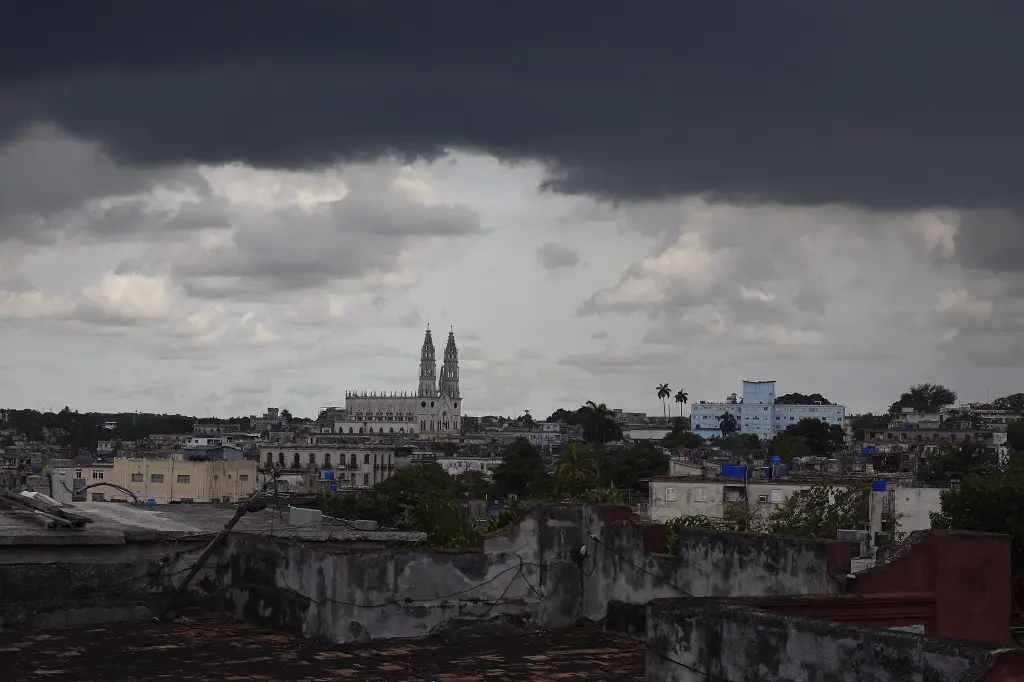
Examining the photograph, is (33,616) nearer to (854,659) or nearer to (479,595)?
(479,595)

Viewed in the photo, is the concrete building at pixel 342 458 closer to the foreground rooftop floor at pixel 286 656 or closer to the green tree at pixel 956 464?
the green tree at pixel 956 464

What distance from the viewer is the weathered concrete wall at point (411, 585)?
11388mm

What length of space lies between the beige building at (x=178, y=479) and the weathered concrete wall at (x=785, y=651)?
9900 centimetres

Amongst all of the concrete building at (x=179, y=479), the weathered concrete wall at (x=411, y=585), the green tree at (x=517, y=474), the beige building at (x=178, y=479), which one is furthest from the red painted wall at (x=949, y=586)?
the green tree at (x=517, y=474)

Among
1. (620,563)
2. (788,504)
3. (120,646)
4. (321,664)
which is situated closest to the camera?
(321,664)

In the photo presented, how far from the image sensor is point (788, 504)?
47.6 meters

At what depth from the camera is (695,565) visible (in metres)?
11.4

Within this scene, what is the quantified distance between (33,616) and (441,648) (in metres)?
3.73

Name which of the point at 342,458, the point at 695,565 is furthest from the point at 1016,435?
the point at 695,565

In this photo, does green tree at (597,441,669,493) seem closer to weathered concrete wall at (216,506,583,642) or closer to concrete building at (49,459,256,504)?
concrete building at (49,459,256,504)

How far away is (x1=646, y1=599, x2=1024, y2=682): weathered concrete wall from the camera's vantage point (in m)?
6.56

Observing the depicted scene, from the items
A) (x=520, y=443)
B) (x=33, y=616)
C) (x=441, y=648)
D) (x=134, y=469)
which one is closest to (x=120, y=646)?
(x=33, y=616)

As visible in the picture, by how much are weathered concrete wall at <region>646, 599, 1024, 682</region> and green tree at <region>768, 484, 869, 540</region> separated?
33283 millimetres

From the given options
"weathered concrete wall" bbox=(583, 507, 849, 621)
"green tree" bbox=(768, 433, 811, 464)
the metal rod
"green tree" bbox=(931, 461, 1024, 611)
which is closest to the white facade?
"green tree" bbox=(768, 433, 811, 464)
